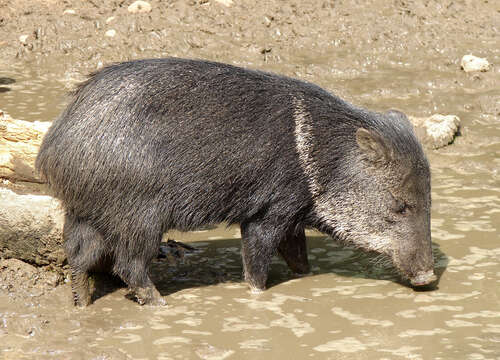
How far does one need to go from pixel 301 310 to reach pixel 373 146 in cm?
118

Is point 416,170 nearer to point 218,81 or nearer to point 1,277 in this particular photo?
point 218,81

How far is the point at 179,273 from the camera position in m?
6.02

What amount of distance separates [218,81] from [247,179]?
69cm

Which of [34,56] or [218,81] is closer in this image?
[218,81]

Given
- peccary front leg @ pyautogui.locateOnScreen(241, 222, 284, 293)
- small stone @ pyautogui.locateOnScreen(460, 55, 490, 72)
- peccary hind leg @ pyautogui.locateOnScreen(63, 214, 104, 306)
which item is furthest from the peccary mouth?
small stone @ pyautogui.locateOnScreen(460, 55, 490, 72)

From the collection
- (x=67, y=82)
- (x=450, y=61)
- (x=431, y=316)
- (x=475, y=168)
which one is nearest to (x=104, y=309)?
(x=431, y=316)

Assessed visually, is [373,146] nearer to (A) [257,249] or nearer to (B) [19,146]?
(A) [257,249]

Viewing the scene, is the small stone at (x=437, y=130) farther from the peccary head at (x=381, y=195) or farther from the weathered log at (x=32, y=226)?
the weathered log at (x=32, y=226)

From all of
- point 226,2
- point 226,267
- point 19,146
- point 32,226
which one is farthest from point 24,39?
point 226,267

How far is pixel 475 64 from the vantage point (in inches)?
380

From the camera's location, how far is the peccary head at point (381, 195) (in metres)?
5.52

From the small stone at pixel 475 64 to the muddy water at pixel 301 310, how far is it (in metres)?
2.68

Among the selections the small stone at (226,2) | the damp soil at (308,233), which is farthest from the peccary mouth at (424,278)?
the small stone at (226,2)

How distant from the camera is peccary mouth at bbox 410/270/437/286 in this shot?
542 centimetres
